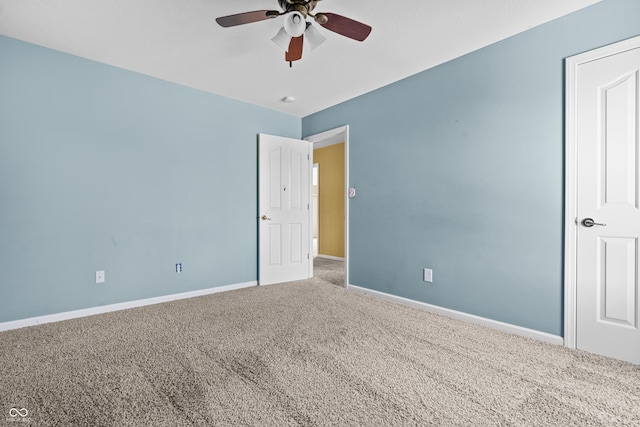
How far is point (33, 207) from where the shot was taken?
2756 millimetres

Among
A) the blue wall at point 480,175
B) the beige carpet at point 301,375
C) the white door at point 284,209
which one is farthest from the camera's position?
the white door at point 284,209

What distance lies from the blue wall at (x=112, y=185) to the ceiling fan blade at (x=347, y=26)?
2.33 metres

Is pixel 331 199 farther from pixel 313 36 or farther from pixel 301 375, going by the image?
pixel 301 375

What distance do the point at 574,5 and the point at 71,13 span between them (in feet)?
12.1

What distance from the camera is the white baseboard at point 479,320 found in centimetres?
241

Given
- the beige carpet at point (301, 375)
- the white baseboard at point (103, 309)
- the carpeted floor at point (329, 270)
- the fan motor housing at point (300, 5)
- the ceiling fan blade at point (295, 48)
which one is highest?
the fan motor housing at point (300, 5)

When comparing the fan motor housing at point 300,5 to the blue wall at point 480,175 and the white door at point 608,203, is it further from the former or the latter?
the white door at point 608,203

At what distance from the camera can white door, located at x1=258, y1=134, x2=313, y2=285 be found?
170 inches

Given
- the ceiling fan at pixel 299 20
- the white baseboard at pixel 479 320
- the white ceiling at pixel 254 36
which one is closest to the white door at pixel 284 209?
the white ceiling at pixel 254 36

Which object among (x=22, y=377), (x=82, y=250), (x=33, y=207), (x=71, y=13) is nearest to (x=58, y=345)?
(x=22, y=377)

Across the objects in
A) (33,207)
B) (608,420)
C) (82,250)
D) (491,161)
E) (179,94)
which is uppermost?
(179,94)

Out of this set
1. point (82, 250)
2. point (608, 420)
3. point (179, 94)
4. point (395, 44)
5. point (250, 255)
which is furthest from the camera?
point (250, 255)

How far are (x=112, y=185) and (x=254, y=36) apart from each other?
2.07m

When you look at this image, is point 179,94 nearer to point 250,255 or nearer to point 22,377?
point 250,255
